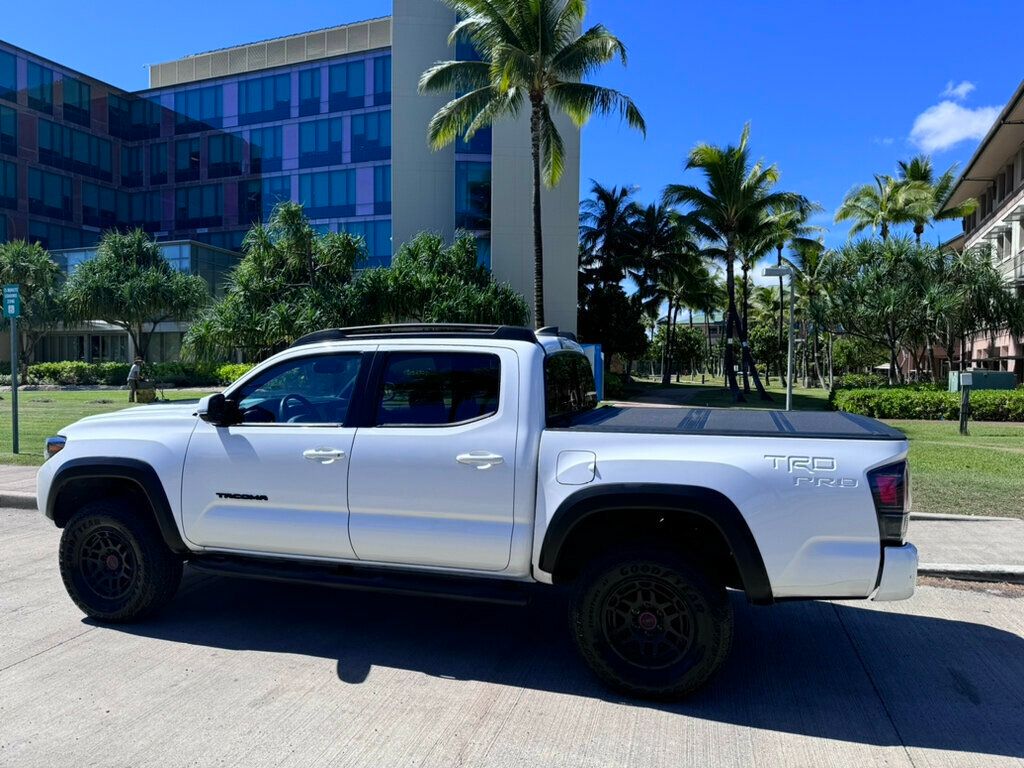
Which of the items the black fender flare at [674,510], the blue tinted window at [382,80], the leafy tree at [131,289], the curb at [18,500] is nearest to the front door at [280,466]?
the black fender flare at [674,510]

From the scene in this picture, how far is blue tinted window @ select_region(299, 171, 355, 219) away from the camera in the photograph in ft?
136

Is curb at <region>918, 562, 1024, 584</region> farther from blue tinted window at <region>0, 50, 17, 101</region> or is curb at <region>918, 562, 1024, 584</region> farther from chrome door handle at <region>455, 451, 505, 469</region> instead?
blue tinted window at <region>0, 50, 17, 101</region>

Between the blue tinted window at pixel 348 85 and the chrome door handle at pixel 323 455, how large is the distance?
135 feet

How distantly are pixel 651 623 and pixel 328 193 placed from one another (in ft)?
136

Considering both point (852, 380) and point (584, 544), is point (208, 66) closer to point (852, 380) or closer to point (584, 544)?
point (852, 380)

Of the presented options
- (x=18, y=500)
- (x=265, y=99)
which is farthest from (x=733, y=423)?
(x=265, y=99)

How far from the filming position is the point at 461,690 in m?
3.94

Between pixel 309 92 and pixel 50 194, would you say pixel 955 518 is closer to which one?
pixel 309 92

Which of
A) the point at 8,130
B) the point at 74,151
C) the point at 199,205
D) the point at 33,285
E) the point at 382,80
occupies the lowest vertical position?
the point at 33,285

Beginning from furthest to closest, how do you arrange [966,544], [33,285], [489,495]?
1. [33,285]
2. [966,544]
3. [489,495]

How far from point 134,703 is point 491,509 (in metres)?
2.03

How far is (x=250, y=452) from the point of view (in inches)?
173

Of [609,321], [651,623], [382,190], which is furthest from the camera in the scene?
[382,190]

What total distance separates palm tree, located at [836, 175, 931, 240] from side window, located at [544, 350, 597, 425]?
3719 cm
